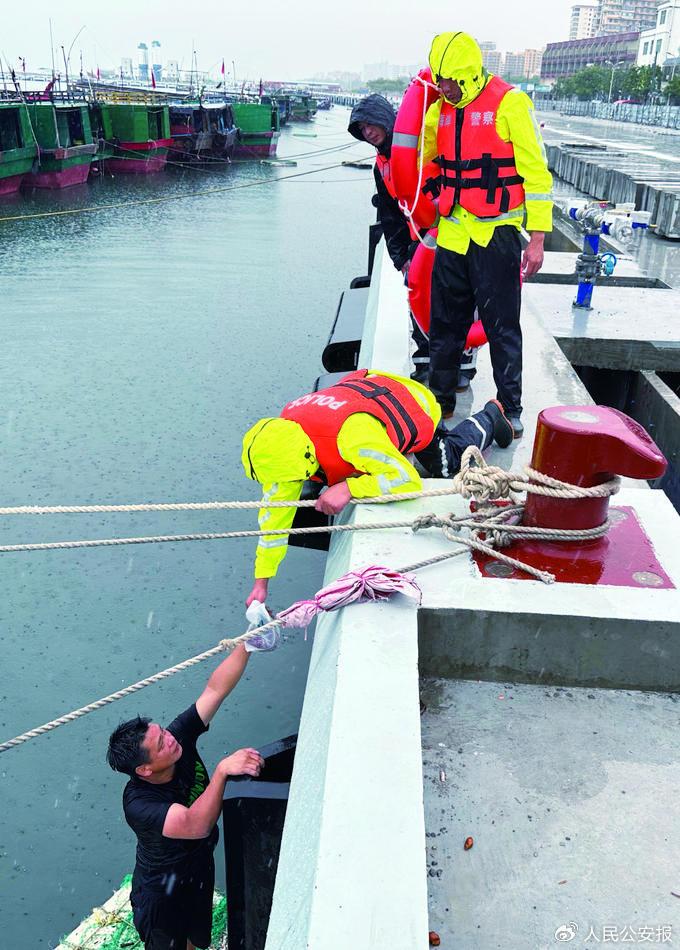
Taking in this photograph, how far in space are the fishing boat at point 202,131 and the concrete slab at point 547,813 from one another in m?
43.4

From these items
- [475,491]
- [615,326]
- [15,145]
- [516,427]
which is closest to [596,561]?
[475,491]

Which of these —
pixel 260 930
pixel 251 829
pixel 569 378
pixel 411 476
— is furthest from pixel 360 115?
pixel 260 930

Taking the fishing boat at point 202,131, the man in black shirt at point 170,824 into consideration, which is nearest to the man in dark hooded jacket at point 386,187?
the man in black shirt at point 170,824

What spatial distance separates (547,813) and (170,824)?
4.57 ft

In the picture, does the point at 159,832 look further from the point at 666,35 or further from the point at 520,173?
the point at 666,35

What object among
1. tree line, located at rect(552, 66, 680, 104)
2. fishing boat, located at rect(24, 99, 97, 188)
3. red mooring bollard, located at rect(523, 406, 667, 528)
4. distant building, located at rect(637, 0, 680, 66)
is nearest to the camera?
red mooring bollard, located at rect(523, 406, 667, 528)

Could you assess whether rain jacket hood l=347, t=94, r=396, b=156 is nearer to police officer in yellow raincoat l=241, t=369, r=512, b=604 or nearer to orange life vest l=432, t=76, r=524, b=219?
orange life vest l=432, t=76, r=524, b=219

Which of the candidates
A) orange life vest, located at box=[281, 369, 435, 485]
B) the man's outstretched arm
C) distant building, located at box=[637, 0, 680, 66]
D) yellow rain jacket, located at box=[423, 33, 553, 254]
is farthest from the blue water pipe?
distant building, located at box=[637, 0, 680, 66]

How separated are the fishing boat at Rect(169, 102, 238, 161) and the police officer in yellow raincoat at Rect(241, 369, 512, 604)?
4213 cm

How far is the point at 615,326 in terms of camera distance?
6590 millimetres

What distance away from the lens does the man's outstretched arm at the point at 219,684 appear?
11.7ft

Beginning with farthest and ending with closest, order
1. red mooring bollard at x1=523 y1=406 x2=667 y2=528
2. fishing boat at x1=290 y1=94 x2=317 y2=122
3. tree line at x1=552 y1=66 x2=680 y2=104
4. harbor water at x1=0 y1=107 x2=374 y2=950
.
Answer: fishing boat at x1=290 y1=94 x2=317 y2=122 < tree line at x1=552 y1=66 x2=680 y2=104 < harbor water at x1=0 y1=107 x2=374 y2=950 < red mooring bollard at x1=523 y1=406 x2=667 y2=528

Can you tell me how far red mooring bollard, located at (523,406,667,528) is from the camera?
2783 millimetres

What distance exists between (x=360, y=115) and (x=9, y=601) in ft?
13.6
